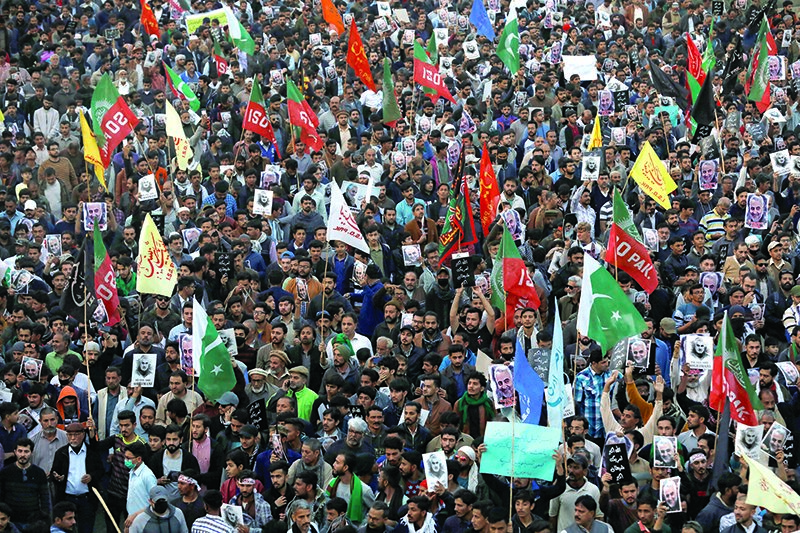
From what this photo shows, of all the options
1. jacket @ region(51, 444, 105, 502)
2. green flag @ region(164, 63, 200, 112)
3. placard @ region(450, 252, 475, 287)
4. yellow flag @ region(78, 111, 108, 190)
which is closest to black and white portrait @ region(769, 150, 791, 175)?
placard @ region(450, 252, 475, 287)

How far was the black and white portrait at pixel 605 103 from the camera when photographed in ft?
78.6

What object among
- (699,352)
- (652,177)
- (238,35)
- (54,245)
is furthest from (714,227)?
(238,35)

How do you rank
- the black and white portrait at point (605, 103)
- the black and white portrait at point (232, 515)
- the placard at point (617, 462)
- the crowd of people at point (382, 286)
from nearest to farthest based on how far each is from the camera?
1. the black and white portrait at point (232, 515)
2. the placard at point (617, 462)
3. the crowd of people at point (382, 286)
4. the black and white portrait at point (605, 103)

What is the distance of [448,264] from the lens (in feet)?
60.9

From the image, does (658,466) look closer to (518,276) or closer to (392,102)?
(518,276)

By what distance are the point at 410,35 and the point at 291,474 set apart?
1582 cm

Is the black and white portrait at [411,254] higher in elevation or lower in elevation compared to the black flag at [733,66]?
higher

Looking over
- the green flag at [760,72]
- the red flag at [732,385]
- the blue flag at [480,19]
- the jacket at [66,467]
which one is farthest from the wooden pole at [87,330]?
the blue flag at [480,19]

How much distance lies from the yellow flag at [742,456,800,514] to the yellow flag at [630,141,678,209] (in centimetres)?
726

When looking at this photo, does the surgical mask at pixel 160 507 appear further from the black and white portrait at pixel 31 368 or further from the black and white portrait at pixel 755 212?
the black and white portrait at pixel 755 212

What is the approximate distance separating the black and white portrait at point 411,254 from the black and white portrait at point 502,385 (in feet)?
13.1

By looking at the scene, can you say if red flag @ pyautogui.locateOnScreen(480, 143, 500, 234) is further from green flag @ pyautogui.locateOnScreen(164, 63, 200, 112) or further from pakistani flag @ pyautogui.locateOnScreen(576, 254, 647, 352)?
green flag @ pyautogui.locateOnScreen(164, 63, 200, 112)

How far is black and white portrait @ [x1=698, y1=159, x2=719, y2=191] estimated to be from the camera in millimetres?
20516

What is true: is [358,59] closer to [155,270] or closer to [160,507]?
[155,270]
